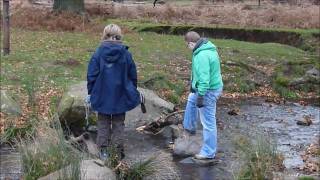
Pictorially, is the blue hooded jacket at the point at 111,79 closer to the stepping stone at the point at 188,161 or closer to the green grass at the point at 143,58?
the stepping stone at the point at 188,161

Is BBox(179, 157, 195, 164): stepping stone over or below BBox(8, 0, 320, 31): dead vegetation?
below

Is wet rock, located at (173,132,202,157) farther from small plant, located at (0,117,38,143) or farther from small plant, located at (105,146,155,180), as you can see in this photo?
small plant, located at (0,117,38,143)

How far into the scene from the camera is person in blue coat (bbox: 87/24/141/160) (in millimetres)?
9383

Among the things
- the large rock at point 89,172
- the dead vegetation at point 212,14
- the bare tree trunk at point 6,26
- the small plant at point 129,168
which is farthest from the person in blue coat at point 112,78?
the dead vegetation at point 212,14

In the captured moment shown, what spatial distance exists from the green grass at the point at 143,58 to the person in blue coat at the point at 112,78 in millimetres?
5772

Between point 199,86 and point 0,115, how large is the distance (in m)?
4.61

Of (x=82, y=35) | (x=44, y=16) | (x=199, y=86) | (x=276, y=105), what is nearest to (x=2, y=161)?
(x=199, y=86)

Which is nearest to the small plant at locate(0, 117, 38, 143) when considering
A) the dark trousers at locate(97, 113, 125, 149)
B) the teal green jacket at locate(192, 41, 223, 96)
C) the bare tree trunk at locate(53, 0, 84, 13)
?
the dark trousers at locate(97, 113, 125, 149)

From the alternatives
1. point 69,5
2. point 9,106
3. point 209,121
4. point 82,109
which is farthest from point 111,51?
point 69,5

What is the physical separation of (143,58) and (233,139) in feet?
34.6

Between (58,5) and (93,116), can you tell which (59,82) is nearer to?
(93,116)

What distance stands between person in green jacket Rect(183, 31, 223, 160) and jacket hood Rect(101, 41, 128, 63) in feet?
4.18

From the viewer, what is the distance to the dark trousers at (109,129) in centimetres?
968

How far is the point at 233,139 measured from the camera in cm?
1052
